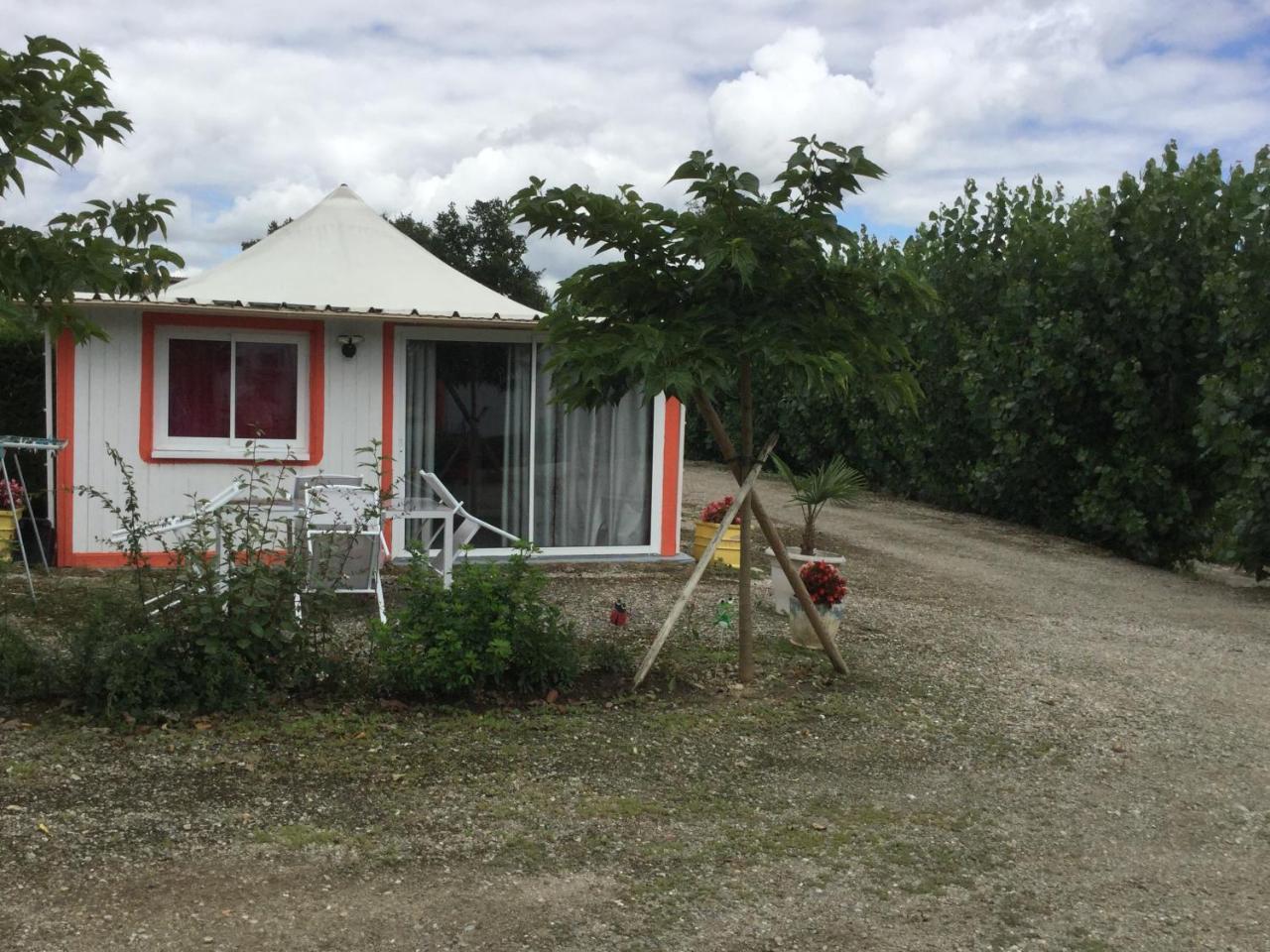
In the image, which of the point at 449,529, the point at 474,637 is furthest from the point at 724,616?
the point at 474,637

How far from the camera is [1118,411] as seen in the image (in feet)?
46.7

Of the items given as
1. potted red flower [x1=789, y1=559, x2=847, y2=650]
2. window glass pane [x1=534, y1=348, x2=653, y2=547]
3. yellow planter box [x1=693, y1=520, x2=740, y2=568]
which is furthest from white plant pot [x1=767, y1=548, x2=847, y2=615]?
window glass pane [x1=534, y1=348, x2=653, y2=547]

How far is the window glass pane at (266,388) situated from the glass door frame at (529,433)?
33.6 inches

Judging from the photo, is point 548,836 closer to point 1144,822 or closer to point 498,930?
point 498,930

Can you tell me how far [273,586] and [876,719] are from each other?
116 inches

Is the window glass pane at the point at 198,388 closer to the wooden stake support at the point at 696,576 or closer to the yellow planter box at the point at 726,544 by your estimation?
the yellow planter box at the point at 726,544

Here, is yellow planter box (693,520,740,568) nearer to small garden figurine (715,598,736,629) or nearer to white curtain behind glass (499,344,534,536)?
white curtain behind glass (499,344,534,536)

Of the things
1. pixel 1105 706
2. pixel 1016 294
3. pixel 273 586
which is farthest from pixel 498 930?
pixel 1016 294

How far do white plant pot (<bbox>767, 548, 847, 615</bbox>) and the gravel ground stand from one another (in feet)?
2.28

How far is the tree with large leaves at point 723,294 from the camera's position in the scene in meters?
5.75

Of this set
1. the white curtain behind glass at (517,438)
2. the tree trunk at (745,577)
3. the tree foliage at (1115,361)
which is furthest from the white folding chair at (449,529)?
the tree foliage at (1115,361)

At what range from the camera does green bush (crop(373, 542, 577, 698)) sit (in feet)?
18.9

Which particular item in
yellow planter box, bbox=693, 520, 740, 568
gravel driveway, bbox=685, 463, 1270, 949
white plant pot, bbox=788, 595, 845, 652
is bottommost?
gravel driveway, bbox=685, 463, 1270, 949

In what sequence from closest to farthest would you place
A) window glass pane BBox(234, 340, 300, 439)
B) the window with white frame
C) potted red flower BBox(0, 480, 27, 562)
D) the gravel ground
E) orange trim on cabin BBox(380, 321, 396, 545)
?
the gravel ground < potted red flower BBox(0, 480, 27, 562) < the window with white frame < window glass pane BBox(234, 340, 300, 439) < orange trim on cabin BBox(380, 321, 396, 545)
